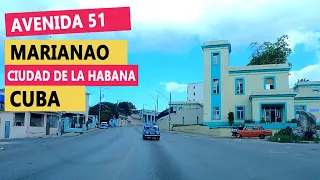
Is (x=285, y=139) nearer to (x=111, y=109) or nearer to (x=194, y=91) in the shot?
(x=194, y=91)

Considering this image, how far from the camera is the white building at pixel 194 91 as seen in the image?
356 feet

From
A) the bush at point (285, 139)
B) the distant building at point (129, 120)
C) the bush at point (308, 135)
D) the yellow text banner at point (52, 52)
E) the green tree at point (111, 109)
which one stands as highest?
the yellow text banner at point (52, 52)

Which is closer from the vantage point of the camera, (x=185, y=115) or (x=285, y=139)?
(x=285, y=139)

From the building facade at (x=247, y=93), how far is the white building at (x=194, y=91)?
5349cm

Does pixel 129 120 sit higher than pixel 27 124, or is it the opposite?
pixel 27 124

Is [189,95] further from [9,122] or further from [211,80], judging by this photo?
[9,122]

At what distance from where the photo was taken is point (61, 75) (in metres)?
12.3

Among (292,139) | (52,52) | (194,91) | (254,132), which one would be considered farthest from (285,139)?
(194,91)

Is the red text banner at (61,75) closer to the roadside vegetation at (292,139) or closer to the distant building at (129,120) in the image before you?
the roadside vegetation at (292,139)

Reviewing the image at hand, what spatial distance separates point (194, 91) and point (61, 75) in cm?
10084

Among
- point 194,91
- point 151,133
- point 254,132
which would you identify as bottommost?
point 254,132

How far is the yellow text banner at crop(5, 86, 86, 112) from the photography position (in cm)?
1221

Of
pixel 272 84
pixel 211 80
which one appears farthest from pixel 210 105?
pixel 272 84

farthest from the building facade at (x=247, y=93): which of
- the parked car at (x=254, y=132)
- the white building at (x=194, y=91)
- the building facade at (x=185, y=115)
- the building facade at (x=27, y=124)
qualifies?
the white building at (x=194, y=91)
